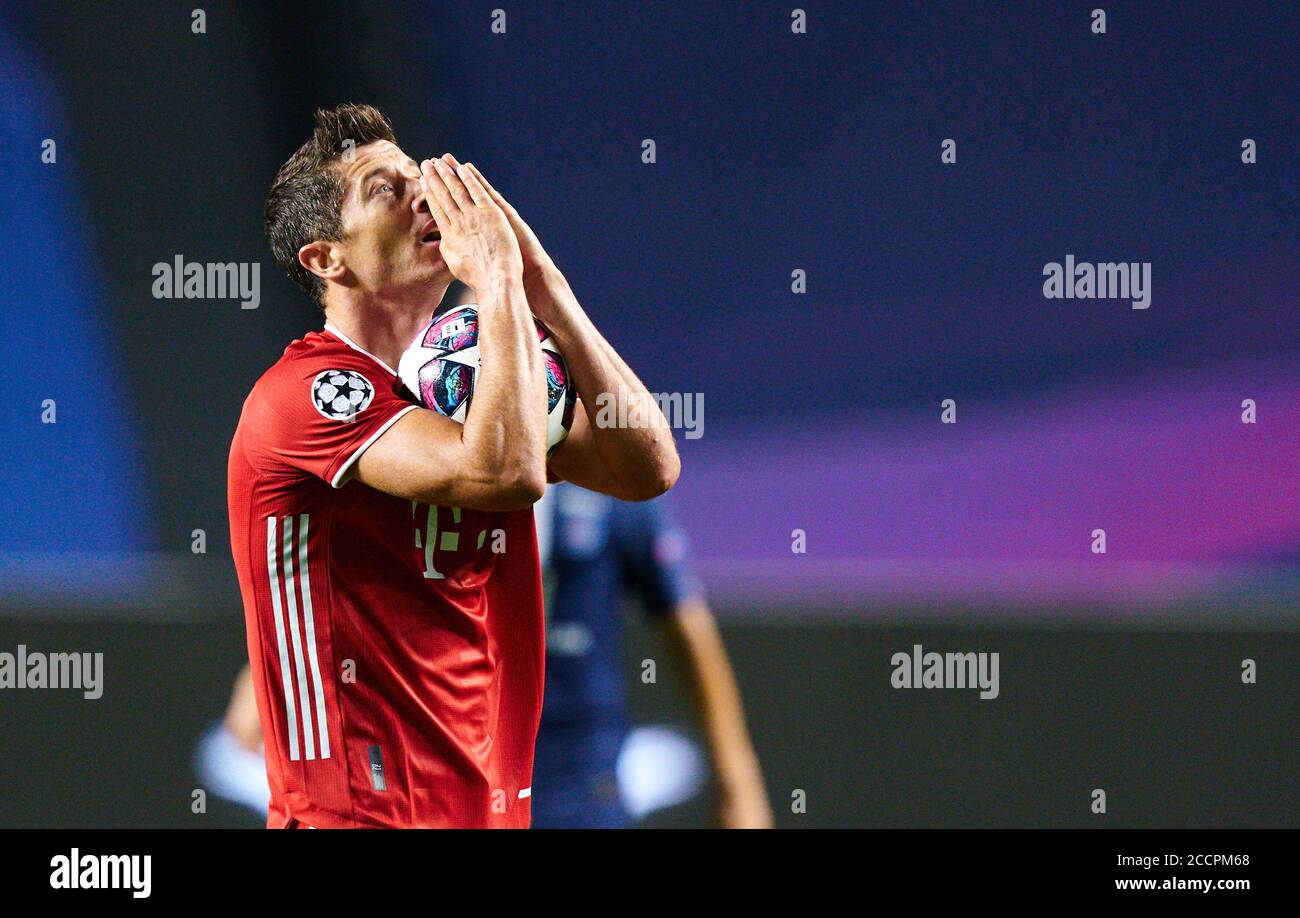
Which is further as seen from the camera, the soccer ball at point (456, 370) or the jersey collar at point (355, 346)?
the jersey collar at point (355, 346)

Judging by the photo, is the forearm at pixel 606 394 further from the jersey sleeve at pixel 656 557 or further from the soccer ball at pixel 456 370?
the jersey sleeve at pixel 656 557

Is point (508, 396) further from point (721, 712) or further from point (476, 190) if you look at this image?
point (721, 712)

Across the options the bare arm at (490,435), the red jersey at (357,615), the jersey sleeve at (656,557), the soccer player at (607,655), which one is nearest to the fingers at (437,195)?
the bare arm at (490,435)

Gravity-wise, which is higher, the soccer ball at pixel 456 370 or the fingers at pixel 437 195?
the fingers at pixel 437 195

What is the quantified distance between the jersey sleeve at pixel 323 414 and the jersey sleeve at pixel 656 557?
0.91 metres

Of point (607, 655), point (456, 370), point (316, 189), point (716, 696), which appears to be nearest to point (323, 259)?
point (316, 189)

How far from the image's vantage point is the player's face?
10.2 feet

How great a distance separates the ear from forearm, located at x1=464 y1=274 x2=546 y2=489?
0.53 metres

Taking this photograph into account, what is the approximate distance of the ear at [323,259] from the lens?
313 centimetres

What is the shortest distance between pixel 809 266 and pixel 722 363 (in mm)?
404

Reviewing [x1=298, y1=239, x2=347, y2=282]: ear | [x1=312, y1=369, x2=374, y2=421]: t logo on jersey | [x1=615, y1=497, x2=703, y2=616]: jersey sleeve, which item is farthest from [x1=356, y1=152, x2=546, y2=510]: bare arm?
[x1=615, y1=497, x2=703, y2=616]: jersey sleeve

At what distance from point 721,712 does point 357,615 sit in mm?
1223

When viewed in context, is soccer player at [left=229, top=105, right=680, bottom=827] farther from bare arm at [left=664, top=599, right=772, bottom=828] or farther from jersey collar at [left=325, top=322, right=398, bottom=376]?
bare arm at [left=664, top=599, right=772, bottom=828]

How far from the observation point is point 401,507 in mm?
2922
